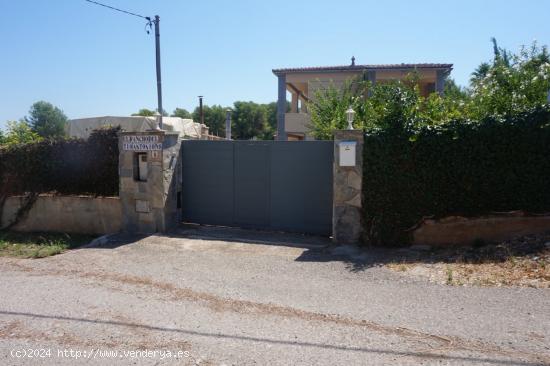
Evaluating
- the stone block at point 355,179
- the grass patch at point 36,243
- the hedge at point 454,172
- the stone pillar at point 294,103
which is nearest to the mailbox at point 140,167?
the grass patch at point 36,243

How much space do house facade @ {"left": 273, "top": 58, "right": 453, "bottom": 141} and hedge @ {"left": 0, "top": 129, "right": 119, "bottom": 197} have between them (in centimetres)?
1215

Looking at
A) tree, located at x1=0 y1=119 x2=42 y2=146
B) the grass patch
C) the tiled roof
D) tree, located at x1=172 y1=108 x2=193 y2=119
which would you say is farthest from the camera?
tree, located at x1=172 y1=108 x2=193 y2=119

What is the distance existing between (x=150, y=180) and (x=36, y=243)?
2943mm

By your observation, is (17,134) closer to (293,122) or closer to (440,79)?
(293,122)

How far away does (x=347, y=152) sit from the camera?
24.0 feet

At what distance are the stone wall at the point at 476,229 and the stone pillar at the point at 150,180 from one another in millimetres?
4909

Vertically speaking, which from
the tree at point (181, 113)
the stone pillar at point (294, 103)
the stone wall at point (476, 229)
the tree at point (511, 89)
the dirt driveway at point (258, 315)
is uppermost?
the tree at point (181, 113)

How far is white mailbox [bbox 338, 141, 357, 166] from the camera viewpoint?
7.29m

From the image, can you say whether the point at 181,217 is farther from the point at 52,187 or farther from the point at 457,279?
the point at 457,279

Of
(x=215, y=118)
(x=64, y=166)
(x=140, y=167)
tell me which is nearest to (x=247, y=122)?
(x=215, y=118)

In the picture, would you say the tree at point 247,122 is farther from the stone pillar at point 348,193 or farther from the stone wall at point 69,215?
the stone pillar at point 348,193

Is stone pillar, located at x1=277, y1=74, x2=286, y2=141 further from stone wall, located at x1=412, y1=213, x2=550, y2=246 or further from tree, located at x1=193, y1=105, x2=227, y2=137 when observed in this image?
tree, located at x1=193, y1=105, x2=227, y2=137

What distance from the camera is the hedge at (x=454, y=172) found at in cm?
675

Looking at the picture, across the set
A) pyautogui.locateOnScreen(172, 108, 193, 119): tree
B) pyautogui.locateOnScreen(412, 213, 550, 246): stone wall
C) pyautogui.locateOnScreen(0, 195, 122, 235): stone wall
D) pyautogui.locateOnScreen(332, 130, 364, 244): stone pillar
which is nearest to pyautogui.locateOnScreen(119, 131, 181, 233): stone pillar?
pyautogui.locateOnScreen(0, 195, 122, 235): stone wall
